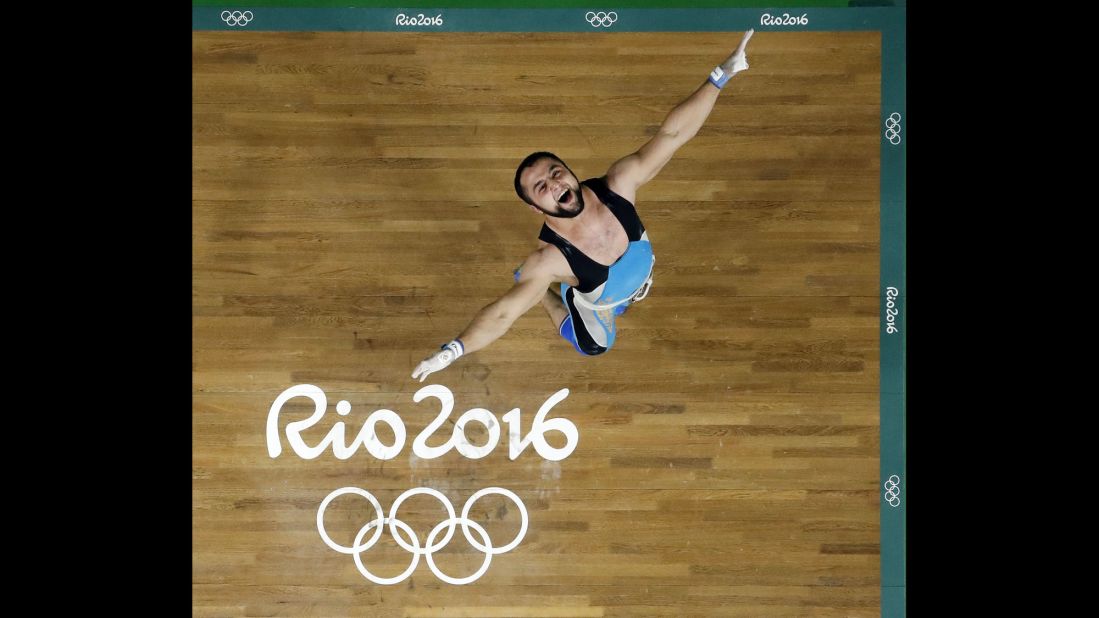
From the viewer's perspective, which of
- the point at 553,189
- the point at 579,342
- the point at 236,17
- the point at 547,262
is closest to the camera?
the point at 553,189

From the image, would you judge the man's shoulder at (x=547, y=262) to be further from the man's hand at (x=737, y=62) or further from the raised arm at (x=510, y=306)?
the man's hand at (x=737, y=62)

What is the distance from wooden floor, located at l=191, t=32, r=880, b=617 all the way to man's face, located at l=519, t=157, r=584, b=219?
0.98 feet

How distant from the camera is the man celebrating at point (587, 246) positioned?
3.65m

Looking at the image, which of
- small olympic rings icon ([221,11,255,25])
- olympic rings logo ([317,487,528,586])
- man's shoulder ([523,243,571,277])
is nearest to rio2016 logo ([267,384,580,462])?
olympic rings logo ([317,487,528,586])

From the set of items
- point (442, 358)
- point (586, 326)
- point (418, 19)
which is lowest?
point (442, 358)

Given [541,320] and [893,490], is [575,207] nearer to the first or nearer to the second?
[541,320]

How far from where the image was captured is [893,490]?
3.96 metres

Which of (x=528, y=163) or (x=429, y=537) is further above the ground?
(x=528, y=163)

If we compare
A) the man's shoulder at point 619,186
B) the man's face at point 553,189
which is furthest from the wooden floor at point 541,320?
the man's face at point 553,189

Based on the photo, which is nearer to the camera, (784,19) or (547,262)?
(547,262)

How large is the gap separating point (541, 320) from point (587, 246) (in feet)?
1.55

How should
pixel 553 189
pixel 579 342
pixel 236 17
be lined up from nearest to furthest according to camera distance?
1. pixel 553 189
2. pixel 579 342
3. pixel 236 17

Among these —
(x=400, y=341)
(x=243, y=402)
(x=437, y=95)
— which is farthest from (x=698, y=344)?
(x=243, y=402)

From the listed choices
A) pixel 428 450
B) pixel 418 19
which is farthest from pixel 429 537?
pixel 418 19
